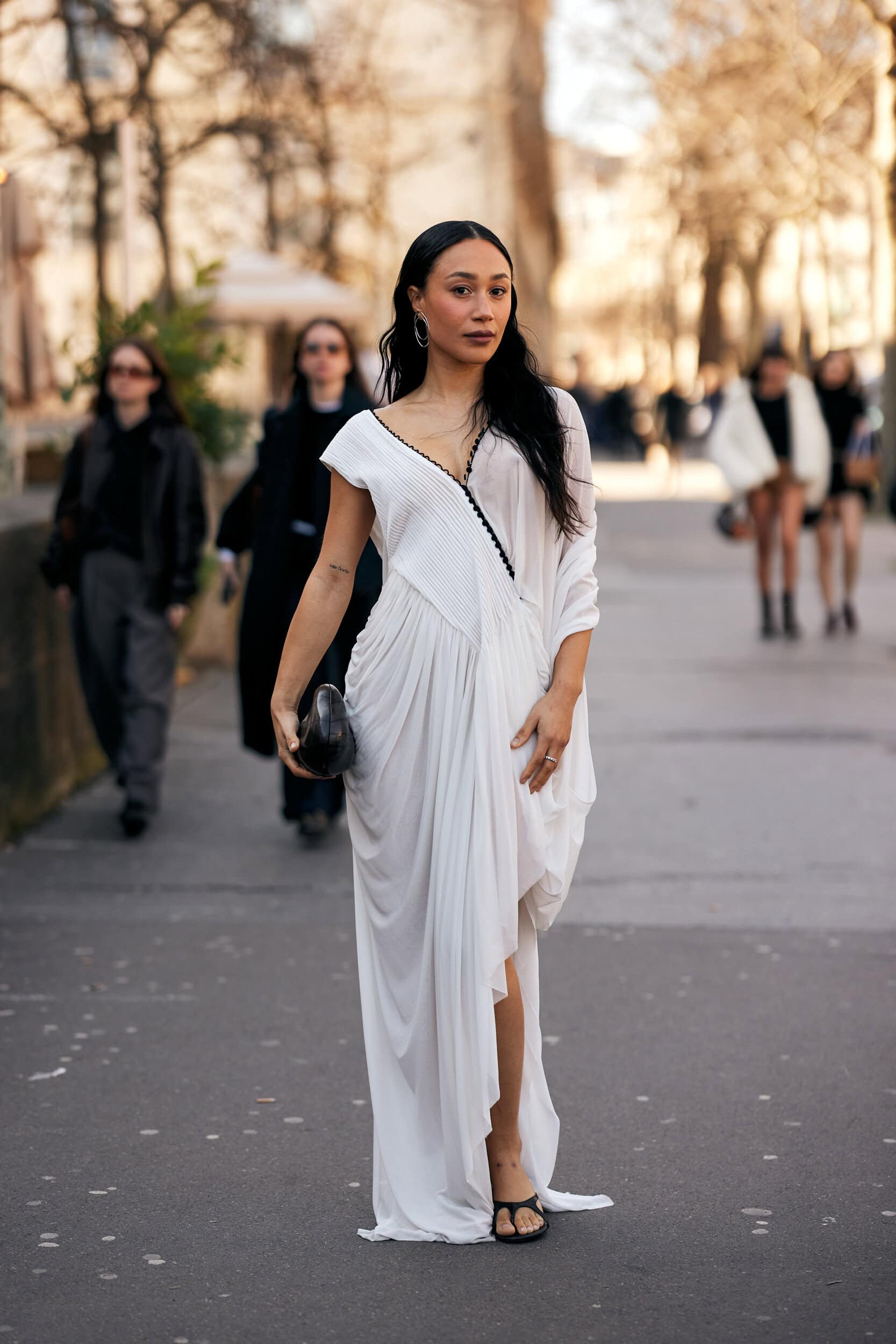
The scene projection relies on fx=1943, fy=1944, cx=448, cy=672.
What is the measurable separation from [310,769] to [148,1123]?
1.24 m

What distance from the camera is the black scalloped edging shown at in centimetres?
366

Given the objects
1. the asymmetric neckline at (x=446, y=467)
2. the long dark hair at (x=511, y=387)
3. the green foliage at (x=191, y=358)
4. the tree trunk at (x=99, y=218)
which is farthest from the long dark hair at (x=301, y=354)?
the tree trunk at (x=99, y=218)

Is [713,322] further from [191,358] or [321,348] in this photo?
[321,348]

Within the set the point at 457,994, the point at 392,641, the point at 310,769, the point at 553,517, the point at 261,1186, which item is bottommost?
the point at 261,1186

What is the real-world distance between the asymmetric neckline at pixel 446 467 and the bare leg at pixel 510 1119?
0.92 m

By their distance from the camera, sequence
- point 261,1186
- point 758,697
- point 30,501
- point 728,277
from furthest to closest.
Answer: point 728,277 < point 758,697 < point 30,501 < point 261,1186

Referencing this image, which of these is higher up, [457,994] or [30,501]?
[30,501]

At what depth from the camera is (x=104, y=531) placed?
7.73 metres

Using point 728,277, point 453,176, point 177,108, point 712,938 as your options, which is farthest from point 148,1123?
point 728,277

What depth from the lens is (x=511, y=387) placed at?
3.75m

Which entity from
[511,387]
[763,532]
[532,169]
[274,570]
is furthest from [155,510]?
[532,169]

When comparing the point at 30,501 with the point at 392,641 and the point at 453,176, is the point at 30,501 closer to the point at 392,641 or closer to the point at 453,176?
the point at 392,641

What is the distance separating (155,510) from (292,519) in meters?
0.81

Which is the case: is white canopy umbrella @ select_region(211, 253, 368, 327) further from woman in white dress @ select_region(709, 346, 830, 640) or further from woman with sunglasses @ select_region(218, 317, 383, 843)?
woman with sunglasses @ select_region(218, 317, 383, 843)
